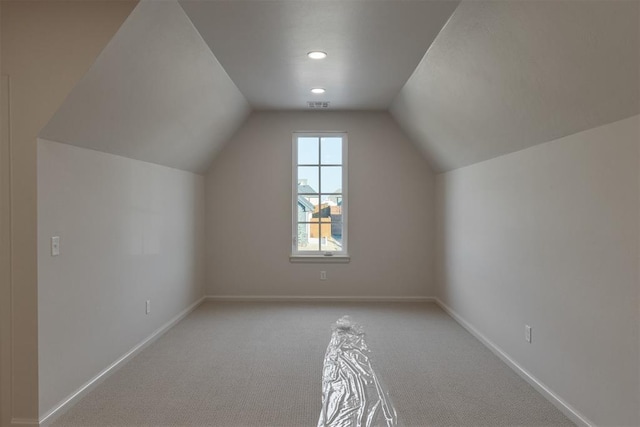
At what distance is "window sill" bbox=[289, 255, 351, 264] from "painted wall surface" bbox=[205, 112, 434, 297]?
0.06 m

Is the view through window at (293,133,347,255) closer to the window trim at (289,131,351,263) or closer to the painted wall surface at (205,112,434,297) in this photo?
the window trim at (289,131,351,263)

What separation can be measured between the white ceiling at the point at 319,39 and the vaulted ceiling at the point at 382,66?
1 cm

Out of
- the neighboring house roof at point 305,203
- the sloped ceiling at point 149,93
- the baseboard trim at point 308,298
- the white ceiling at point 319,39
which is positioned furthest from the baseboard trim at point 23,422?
the neighboring house roof at point 305,203

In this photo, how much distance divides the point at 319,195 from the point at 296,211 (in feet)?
1.23

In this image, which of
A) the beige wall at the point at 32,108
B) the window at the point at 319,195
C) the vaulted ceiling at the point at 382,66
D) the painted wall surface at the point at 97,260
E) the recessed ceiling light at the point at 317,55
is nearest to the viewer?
the vaulted ceiling at the point at 382,66

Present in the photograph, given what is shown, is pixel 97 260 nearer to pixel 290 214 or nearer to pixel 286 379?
pixel 286 379

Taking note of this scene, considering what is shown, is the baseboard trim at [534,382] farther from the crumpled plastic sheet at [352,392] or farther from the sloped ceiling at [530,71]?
the sloped ceiling at [530,71]

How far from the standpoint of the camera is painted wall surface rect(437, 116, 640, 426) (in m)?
2.08

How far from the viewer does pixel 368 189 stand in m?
5.52

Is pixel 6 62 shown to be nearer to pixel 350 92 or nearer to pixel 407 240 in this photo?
pixel 350 92

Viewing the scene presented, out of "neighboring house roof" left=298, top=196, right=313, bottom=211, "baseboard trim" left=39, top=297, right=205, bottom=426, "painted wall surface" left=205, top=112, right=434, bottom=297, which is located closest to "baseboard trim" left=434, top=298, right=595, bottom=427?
"painted wall surface" left=205, top=112, right=434, bottom=297

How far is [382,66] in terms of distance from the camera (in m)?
3.64

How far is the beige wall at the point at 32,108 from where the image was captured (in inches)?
92.0

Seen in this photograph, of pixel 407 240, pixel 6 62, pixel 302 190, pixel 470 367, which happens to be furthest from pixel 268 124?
pixel 470 367
